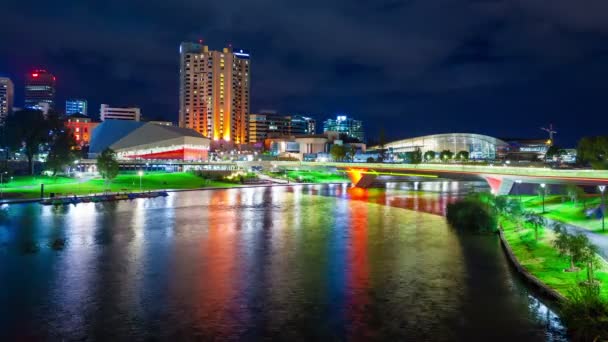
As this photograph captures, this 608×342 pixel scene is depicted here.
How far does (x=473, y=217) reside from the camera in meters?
37.3

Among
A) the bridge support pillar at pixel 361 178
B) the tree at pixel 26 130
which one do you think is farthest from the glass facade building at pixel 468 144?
the tree at pixel 26 130

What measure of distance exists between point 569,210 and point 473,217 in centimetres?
783

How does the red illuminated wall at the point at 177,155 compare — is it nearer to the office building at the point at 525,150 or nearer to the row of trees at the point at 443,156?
the row of trees at the point at 443,156

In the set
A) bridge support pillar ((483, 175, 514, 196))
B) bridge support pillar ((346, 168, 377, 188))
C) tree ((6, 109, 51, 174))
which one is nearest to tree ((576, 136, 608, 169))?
bridge support pillar ((483, 175, 514, 196))

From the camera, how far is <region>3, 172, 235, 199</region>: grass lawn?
57.7m

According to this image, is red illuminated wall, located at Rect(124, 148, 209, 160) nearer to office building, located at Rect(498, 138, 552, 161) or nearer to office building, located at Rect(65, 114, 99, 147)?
office building, located at Rect(65, 114, 99, 147)

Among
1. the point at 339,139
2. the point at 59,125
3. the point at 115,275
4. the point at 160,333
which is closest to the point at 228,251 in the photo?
the point at 115,275

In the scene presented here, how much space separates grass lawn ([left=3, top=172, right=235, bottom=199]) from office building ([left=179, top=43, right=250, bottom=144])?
9343 centimetres

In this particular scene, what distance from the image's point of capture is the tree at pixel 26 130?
72188 mm

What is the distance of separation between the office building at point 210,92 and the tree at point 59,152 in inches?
4017

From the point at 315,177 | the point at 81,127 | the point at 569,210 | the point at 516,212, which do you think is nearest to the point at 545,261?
the point at 516,212

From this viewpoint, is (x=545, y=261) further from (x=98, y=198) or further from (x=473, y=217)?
(x=98, y=198)

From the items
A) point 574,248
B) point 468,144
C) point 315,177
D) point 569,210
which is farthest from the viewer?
point 468,144

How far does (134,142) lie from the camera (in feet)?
379
